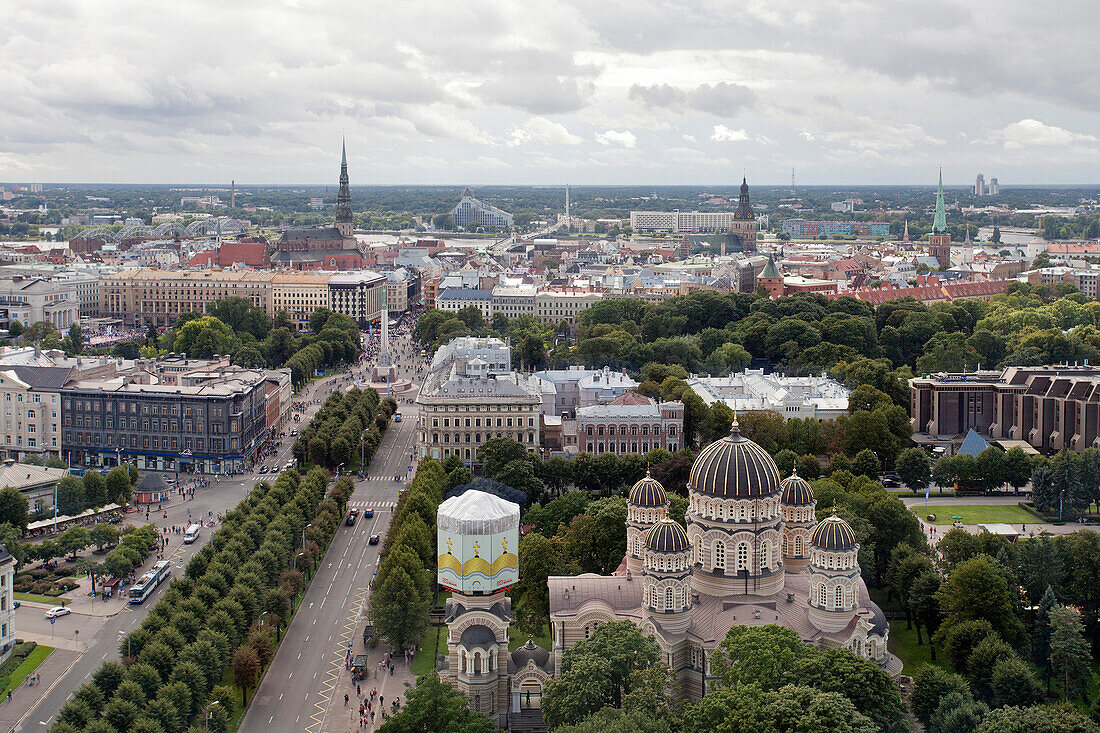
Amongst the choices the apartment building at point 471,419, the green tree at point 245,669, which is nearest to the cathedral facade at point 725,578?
the green tree at point 245,669

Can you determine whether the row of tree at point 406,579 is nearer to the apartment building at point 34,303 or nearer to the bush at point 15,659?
the bush at point 15,659

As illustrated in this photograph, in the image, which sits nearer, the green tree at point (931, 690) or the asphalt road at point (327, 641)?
the green tree at point (931, 690)

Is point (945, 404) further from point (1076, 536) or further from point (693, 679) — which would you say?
point (693, 679)

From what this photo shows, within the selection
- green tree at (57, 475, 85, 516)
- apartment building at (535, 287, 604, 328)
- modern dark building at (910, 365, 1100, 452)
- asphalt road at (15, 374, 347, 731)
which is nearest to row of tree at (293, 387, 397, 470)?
asphalt road at (15, 374, 347, 731)

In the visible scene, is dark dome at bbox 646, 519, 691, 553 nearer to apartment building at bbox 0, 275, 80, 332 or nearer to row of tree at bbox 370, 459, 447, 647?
row of tree at bbox 370, 459, 447, 647

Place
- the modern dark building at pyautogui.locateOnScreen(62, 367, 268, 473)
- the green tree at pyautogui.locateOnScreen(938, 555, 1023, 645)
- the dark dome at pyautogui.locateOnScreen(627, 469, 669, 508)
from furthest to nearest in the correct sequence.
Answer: the modern dark building at pyautogui.locateOnScreen(62, 367, 268, 473)
the dark dome at pyautogui.locateOnScreen(627, 469, 669, 508)
the green tree at pyautogui.locateOnScreen(938, 555, 1023, 645)

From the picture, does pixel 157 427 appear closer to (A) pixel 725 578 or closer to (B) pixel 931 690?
(A) pixel 725 578

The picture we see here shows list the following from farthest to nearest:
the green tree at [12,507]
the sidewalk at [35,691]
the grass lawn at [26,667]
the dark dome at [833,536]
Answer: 1. the green tree at [12,507]
2. the grass lawn at [26,667]
3. the sidewalk at [35,691]
4. the dark dome at [833,536]
